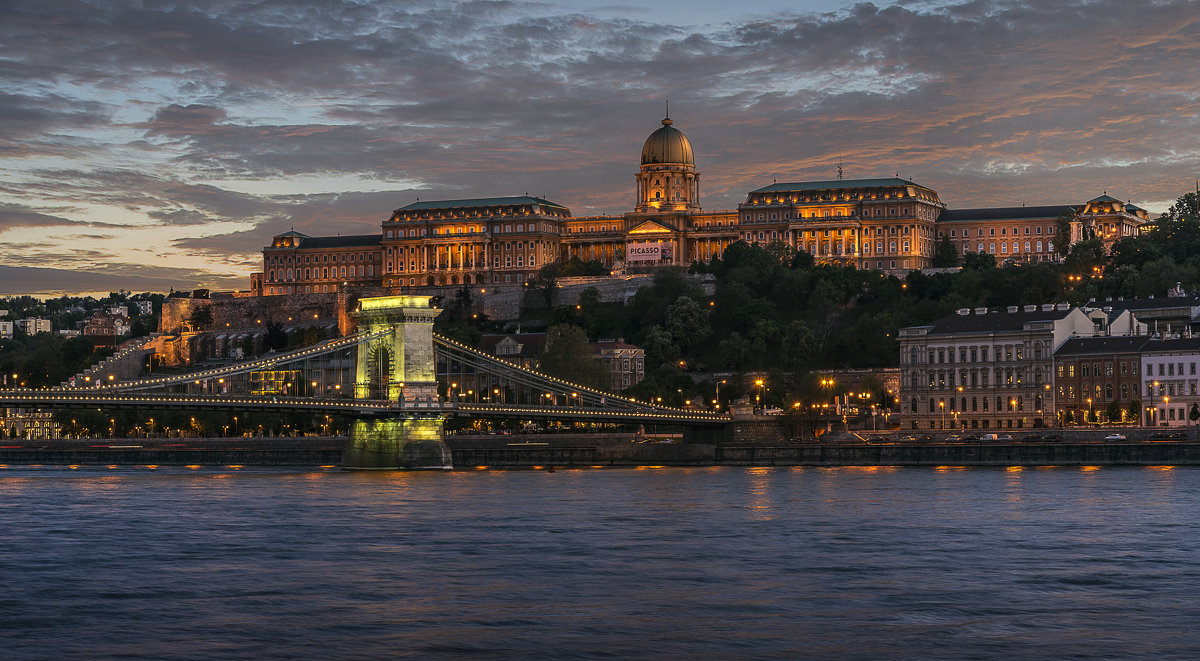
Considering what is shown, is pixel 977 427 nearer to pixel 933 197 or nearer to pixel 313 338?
pixel 313 338

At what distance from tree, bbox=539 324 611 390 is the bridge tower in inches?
1157

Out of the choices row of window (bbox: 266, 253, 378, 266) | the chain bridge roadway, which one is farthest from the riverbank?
row of window (bbox: 266, 253, 378, 266)

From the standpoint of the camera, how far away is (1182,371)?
253ft

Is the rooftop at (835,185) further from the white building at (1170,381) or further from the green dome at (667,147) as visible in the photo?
the white building at (1170,381)

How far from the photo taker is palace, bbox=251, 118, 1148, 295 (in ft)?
460

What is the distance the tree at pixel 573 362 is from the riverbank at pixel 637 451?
12.2 m

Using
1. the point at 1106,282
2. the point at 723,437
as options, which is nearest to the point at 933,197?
the point at 1106,282

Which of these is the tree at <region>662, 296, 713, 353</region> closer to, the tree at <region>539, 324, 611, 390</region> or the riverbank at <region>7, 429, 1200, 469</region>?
the tree at <region>539, 324, 611, 390</region>

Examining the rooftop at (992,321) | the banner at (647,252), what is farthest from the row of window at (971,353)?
the banner at (647,252)

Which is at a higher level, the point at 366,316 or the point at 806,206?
the point at 806,206

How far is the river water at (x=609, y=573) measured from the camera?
23.6 m

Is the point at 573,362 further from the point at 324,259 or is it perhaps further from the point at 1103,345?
the point at 324,259

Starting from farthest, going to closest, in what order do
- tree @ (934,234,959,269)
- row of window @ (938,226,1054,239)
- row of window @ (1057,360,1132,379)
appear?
1. row of window @ (938,226,1054,239)
2. tree @ (934,234,959,269)
3. row of window @ (1057,360,1132,379)

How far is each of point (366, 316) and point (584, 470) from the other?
33.0 feet
